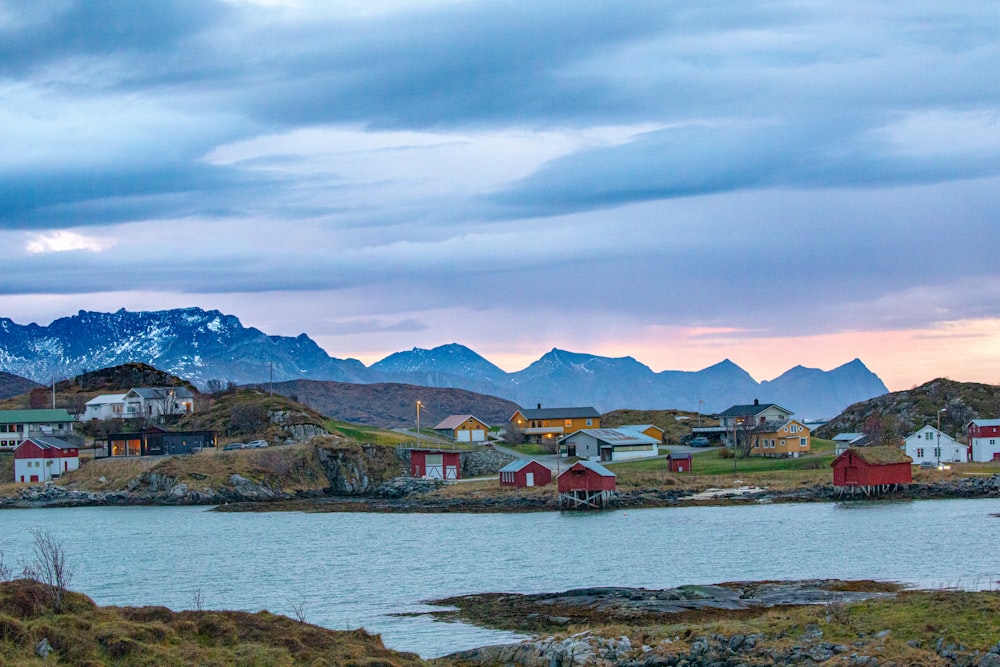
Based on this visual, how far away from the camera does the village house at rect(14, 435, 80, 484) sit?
111 meters

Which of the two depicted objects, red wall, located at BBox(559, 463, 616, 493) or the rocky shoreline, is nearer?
the rocky shoreline

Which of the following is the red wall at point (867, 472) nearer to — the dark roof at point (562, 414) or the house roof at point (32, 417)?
the dark roof at point (562, 414)

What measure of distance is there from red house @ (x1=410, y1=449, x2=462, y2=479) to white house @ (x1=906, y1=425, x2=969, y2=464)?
41.3 m

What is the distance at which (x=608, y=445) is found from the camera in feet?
358

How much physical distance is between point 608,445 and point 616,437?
2239 mm

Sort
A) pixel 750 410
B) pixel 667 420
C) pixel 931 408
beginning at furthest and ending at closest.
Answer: pixel 667 420
pixel 931 408
pixel 750 410

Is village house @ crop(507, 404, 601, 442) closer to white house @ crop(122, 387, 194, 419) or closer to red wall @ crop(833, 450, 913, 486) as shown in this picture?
white house @ crop(122, 387, 194, 419)

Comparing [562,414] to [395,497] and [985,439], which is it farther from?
[985,439]

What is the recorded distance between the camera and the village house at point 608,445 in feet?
359

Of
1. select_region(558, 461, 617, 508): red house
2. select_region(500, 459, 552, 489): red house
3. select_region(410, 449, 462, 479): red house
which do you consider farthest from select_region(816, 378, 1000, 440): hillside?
select_region(410, 449, 462, 479): red house

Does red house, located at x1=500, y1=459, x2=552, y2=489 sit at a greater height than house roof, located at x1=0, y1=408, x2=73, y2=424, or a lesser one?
lesser

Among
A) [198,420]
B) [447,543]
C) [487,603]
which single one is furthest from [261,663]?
[198,420]

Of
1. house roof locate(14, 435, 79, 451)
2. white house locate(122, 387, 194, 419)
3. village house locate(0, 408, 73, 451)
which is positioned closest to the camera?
house roof locate(14, 435, 79, 451)

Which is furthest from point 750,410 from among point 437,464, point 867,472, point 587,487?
point 587,487
